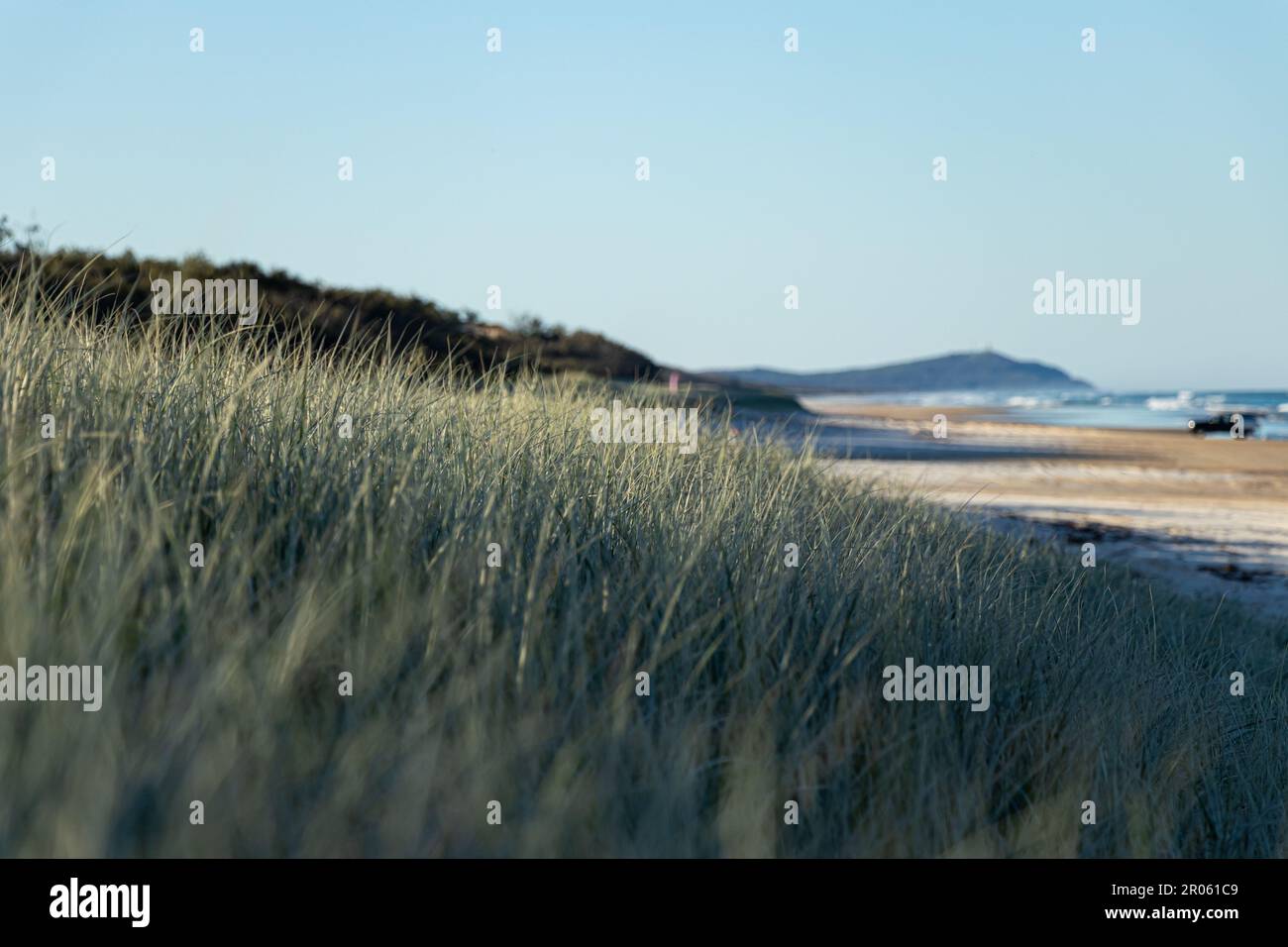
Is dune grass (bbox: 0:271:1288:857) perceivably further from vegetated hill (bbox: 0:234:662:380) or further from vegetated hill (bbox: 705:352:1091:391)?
vegetated hill (bbox: 705:352:1091:391)

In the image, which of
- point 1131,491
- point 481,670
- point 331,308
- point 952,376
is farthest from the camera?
point 952,376

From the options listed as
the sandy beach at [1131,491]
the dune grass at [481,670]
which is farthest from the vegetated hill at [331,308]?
the dune grass at [481,670]

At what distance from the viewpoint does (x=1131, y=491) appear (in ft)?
55.9

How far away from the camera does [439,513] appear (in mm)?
3676

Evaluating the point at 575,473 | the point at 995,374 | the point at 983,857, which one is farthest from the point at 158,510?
→ the point at 995,374

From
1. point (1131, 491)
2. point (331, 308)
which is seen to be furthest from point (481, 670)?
point (331, 308)

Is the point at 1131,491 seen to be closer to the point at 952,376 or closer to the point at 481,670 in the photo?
the point at 481,670

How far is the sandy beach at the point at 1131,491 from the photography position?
1027 cm

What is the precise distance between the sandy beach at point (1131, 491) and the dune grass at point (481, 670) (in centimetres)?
249

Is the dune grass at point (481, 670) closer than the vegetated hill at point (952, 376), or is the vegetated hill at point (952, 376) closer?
the dune grass at point (481, 670)

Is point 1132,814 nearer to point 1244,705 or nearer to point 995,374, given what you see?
point 1244,705

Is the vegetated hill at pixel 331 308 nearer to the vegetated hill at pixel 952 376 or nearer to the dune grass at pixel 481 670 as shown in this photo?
the dune grass at pixel 481 670

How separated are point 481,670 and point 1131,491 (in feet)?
53.8

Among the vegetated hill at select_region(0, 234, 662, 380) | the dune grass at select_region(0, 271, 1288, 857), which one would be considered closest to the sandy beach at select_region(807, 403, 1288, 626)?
the dune grass at select_region(0, 271, 1288, 857)
